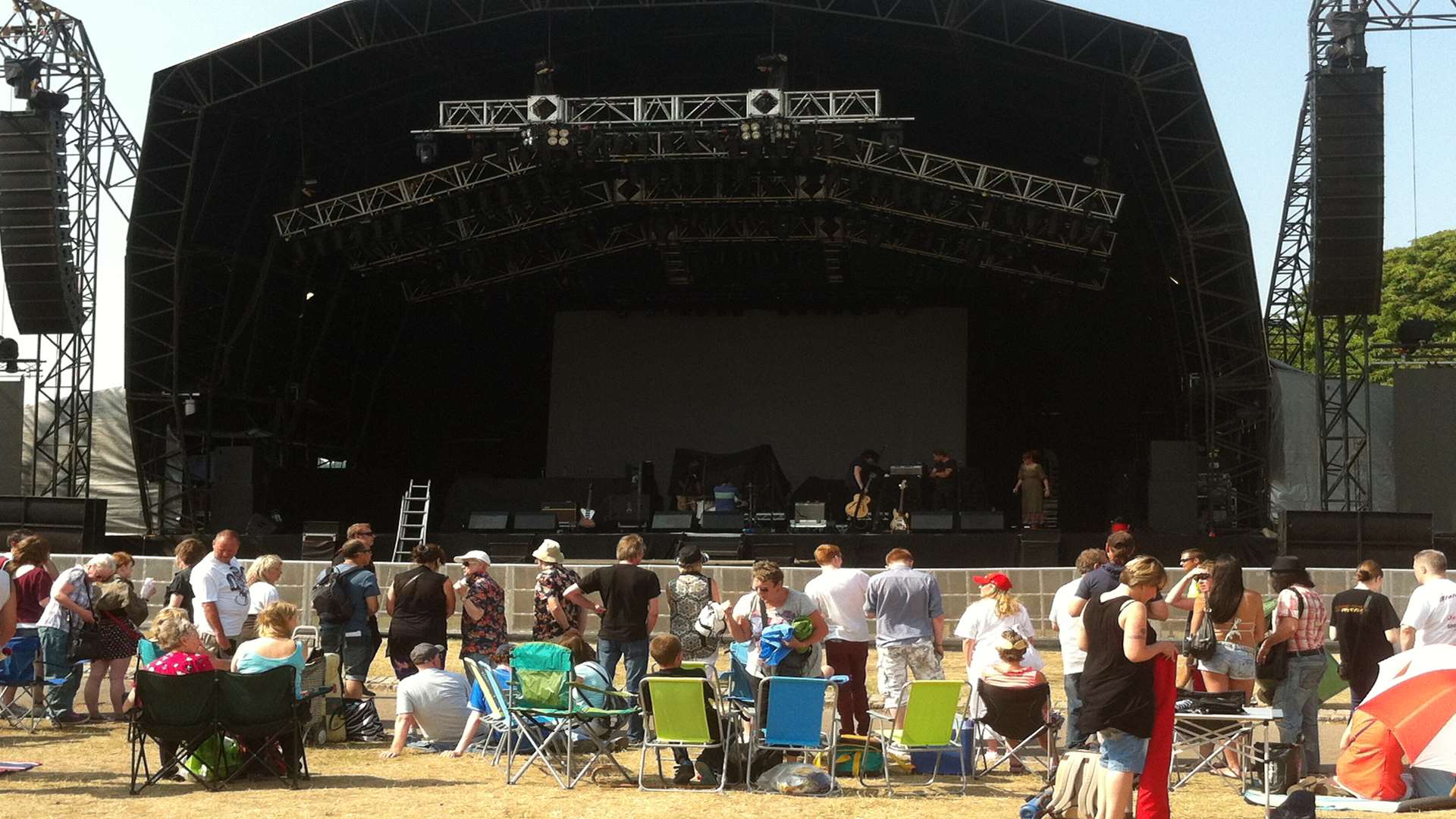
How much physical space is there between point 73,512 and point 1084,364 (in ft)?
46.4

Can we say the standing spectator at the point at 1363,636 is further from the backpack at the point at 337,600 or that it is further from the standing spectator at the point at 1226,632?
the backpack at the point at 337,600

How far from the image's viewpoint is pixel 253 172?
20.0 metres

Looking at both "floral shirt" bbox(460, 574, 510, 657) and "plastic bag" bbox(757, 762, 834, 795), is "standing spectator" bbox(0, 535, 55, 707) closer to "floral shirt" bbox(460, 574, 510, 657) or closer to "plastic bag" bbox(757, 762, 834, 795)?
"floral shirt" bbox(460, 574, 510, 657)

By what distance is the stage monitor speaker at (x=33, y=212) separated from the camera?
18.6 metres

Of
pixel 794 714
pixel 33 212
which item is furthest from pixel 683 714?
pixel 33 212

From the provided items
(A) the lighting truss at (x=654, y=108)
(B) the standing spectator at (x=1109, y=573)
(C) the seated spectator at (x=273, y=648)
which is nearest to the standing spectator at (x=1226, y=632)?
(B) the standing spectator at (x=1109, y=573)

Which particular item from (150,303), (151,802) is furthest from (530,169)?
(151,802)

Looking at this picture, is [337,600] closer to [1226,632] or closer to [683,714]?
[683,714]

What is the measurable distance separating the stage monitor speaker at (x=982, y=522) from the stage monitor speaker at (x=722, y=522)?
2.75m

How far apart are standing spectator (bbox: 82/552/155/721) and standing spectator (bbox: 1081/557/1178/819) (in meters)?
6.30

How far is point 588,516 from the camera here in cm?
2066

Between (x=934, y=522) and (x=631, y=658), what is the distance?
1034cm

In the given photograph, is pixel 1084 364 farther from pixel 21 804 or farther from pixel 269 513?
pixel 21 804

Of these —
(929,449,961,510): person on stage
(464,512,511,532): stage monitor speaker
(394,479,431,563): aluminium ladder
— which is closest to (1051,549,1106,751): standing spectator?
(394,479,431,563): aluminium ladder
